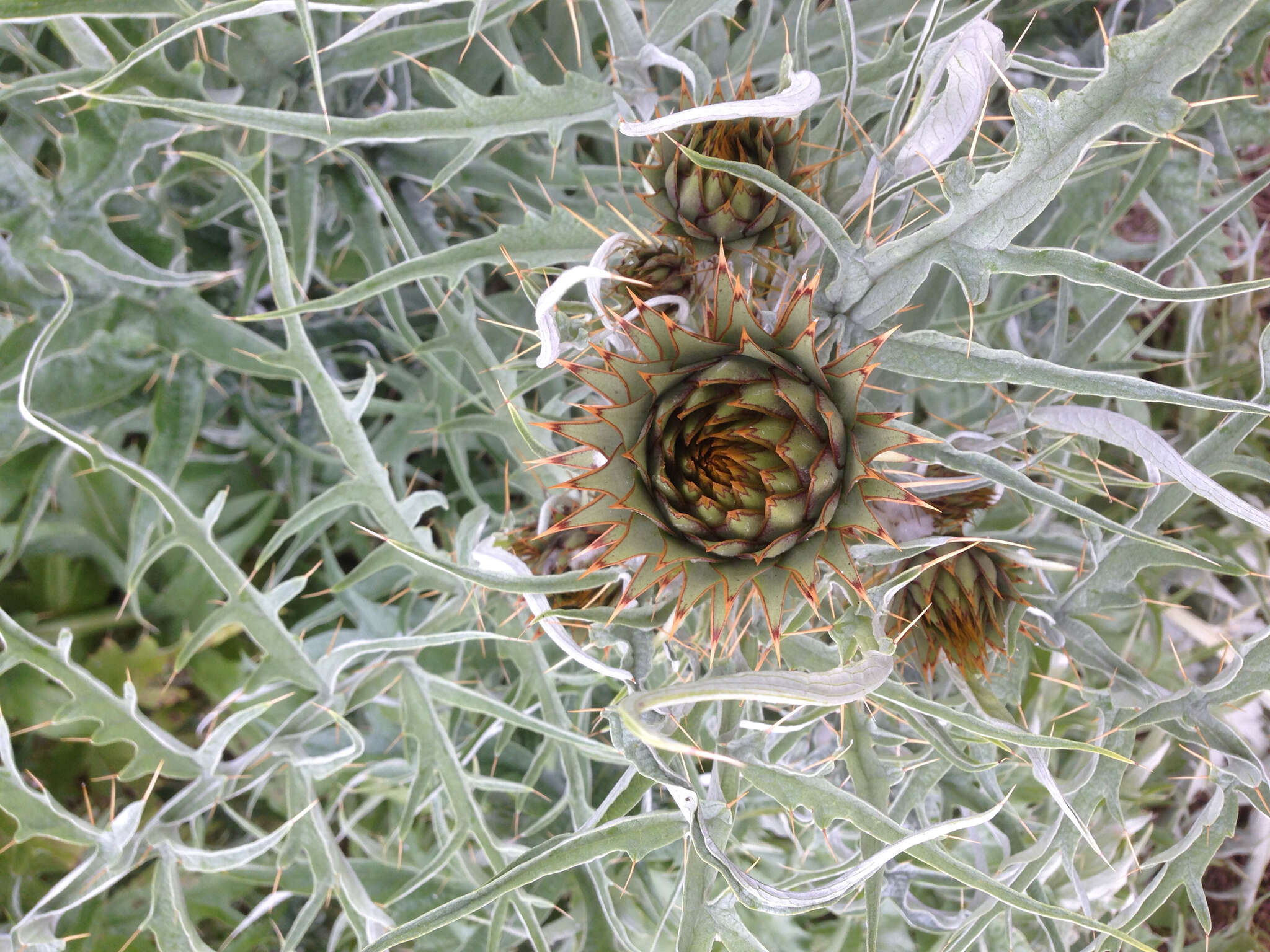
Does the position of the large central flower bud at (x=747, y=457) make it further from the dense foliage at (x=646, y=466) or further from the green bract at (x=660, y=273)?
the green bract at (x=660, y=273)

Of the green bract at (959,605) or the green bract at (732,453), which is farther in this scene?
the green bract at (959,605)

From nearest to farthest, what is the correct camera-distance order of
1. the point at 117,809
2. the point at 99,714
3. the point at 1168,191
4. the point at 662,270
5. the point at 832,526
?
the point at 832,526 → the point at 662,270 → the point at 99,714 → the point at 1168,191 → the point at 117,809

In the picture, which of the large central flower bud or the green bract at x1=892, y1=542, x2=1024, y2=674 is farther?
the green bract at x1=892, y1=542, x2=1024, y2=674

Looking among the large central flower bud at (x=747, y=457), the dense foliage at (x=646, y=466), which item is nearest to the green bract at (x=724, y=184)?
the dense foliage at (x=646, y=466)

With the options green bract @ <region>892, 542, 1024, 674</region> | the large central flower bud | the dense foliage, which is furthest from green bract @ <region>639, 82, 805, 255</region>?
green bract @ <region>892, 542, 1024, 674</region>

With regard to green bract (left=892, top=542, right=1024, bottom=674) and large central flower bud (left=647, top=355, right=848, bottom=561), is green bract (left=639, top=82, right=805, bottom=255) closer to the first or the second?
large central flower bud (left=647, top=355, right=848, bottom=561)

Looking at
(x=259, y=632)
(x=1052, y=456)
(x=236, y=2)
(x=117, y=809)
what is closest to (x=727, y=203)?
(x=236, y=2)

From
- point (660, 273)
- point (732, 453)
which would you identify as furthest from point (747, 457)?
point (660, 273)

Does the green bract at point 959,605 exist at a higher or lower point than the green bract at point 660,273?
lower

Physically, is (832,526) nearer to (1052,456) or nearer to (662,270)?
(662,270)
